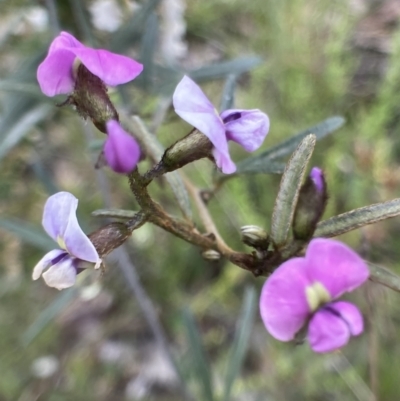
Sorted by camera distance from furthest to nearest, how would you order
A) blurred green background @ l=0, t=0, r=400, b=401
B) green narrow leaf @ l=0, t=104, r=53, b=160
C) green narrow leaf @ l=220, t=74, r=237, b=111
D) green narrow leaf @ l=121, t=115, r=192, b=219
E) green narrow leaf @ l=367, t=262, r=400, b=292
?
blurred green background @ l=0, t=0, r=400, b=401 < green narrow leaf @ l=0, t=104, r=53, b=160 < green narrow leaf @ l=220, t=74, r=237, b=111 < green narrow leaf @ l=121, t=115, r=192, b=219 < green narrow leaf @ l=367, t=262, r=400, b=292

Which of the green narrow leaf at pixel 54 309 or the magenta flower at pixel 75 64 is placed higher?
the magenta flower at pixel 75 64

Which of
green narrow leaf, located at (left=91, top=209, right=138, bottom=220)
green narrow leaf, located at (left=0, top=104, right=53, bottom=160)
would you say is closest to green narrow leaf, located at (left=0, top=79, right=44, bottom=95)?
green narrow leaf, located at (left=0, top=104, right=53, bottom=160)

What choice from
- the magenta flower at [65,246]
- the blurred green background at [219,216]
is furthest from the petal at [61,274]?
the blurred green background at [219,216]

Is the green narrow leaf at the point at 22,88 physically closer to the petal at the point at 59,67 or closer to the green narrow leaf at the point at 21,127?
the green narrow leaf at the point at 21,127

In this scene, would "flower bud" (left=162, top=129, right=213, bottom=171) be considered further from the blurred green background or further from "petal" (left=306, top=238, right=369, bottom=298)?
the blurred green background

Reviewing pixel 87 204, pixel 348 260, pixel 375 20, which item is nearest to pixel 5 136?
pixel 87 204

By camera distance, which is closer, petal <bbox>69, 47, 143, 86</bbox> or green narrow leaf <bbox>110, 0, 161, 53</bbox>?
petal <bbox>69, 47, 143, 86</bbox>

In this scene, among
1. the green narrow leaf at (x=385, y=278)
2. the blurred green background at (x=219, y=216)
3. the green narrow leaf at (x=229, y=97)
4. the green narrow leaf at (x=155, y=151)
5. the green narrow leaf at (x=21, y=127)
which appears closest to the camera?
the green narrow leaf at (x=385, y=278)

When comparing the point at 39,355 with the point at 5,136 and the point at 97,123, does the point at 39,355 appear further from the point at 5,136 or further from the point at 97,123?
the point at 97,123
